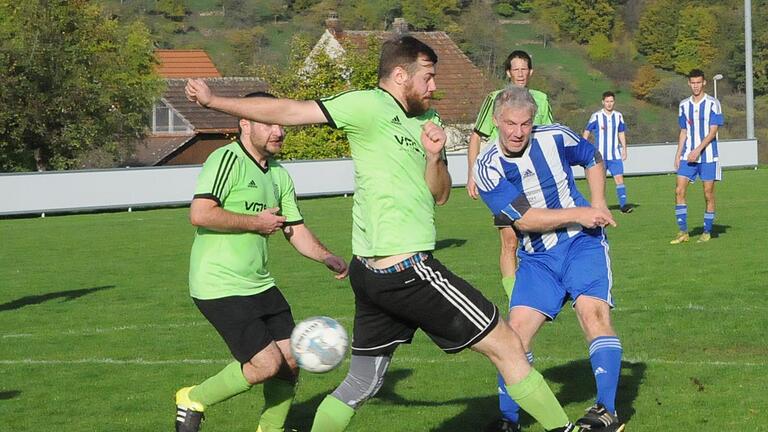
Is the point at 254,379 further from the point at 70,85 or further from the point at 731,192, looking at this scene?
the point at 70,85

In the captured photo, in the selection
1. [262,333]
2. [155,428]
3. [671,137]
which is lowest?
[155,428]

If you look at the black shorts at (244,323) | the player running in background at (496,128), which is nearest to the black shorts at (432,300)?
the black shorts at (244,323)

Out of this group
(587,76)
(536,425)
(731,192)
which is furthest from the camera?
(587,76)

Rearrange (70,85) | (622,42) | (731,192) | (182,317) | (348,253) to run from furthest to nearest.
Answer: (622,42) < (70,85) < (731,192) < (348,253) < (182,317)

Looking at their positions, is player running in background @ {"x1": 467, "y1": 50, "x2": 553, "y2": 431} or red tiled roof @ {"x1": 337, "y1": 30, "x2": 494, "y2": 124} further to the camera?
red tiled roof @ {"x1": 337, "y1": 30, "x2": 494, "y2": 124}

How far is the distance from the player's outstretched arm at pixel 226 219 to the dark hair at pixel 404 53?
4.34 ft

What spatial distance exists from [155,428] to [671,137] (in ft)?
173

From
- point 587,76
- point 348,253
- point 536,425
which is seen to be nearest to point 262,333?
point 536,425

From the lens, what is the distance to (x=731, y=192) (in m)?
28.0

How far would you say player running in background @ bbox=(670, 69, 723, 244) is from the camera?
16766 millimetres

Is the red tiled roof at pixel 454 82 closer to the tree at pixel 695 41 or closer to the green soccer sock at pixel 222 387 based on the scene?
the tree at pixel 695 41

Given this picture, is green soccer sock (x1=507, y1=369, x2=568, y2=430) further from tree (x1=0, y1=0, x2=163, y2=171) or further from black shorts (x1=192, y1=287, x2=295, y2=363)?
tree (x1=0, y1=0, x2=163, y2=171)

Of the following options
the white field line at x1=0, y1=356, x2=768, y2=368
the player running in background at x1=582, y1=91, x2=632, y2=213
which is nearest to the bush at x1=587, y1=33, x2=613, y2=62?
the player running in background at x1=582, y1=91, x2=632, y2=213

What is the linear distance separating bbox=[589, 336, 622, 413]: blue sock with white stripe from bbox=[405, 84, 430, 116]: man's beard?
1.79 meters
